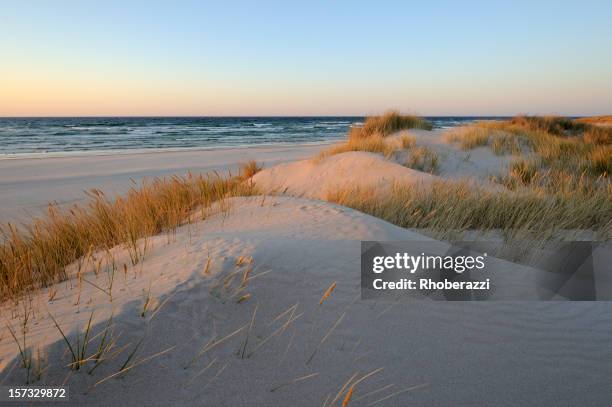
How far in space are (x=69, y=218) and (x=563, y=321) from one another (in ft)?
14.3

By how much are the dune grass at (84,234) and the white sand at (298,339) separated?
319 mm

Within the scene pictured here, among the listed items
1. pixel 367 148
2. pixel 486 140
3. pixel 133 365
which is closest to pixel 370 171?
pixel 367 148

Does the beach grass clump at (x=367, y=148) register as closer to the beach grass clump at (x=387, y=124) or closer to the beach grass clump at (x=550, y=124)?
the beach grass clump at (x=387, y=124)

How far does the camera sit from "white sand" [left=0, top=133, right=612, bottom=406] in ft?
5.26

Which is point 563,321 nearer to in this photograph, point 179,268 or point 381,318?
point 381,318

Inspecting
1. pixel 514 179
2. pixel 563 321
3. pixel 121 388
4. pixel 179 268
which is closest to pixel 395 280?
pixel 563 321

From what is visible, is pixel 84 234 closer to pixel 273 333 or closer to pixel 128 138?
pixel 273 333

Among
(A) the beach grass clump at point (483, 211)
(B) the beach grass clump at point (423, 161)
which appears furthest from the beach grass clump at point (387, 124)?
(A) the beach grass clump at point (483, 211)

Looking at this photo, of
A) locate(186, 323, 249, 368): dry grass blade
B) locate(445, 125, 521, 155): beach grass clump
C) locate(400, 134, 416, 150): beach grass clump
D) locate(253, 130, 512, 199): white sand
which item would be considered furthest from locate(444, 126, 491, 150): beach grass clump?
locate(186, 323, 249, 368): dry grass blade

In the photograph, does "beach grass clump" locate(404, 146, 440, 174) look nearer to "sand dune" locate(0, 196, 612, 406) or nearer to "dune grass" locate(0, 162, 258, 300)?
"dune grass" locate(0, 162, 258, 300)

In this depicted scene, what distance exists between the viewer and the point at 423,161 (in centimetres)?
880

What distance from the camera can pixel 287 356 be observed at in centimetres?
180
